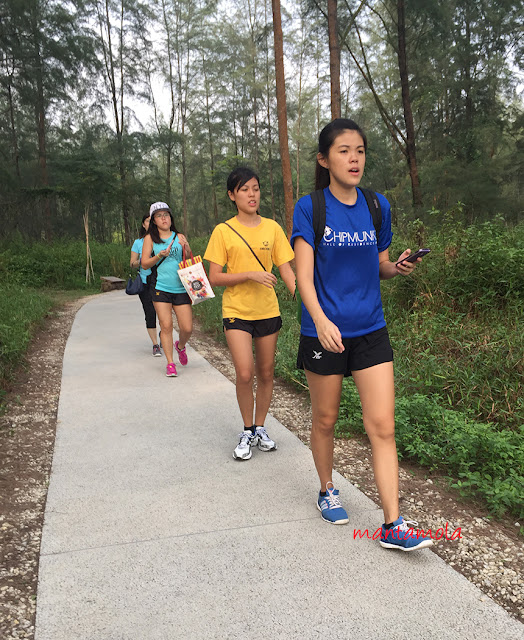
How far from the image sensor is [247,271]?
3.65 meters

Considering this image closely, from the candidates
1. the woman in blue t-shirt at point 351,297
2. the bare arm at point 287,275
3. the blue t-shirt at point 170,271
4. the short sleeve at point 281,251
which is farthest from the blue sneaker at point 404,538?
the blue t-shirt at point 170,271

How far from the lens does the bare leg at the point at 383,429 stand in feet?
8.36

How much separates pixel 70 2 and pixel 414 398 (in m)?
25.5

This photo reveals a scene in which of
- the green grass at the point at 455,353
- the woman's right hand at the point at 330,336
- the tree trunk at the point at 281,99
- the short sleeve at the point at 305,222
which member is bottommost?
the green grass at the point at 455,353

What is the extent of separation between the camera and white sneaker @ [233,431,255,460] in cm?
372

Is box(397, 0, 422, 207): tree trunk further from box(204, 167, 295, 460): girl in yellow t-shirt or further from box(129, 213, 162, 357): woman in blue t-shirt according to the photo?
box(204, 167, 295, 460): girl in yellow t-shirt

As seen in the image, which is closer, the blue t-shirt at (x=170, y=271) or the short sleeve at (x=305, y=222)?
the short sleeve at (x=305, y=222)

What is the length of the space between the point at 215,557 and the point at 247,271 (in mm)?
1814

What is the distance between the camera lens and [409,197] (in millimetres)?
27797

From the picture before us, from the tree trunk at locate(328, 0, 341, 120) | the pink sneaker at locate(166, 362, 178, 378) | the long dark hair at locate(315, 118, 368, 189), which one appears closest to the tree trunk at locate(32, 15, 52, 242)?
the tree trunk at locate(328, 0, 341, 120)

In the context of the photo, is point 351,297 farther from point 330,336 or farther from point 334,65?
point 334,65

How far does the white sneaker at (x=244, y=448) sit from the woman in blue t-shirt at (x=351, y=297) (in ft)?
4.12

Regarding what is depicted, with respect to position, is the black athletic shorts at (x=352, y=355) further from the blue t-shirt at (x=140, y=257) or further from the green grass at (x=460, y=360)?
the blue t-shirt at (x=140, y=257)

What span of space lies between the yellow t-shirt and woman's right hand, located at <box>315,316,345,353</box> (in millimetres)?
1336
